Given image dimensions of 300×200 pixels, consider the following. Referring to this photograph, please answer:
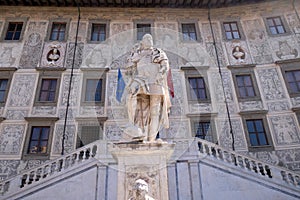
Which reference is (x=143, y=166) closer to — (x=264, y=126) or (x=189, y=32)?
(x=264, y=126)

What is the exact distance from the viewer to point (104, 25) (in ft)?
50.0

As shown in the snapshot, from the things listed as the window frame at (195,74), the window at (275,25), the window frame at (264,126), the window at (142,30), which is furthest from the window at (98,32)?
the window at (275,25)

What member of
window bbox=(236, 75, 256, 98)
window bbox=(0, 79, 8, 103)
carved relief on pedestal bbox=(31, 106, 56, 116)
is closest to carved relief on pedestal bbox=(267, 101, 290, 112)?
window bbox=(236, 75, 256, 98)

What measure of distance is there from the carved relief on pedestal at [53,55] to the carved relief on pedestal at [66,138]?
3.56 m

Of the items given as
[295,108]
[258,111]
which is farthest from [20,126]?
[295,108]

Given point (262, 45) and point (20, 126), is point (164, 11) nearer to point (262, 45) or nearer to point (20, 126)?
point (262, 45)

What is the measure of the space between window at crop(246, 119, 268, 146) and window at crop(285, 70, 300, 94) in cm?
245

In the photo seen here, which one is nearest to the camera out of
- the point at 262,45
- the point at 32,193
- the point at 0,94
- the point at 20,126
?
the point at 32,193

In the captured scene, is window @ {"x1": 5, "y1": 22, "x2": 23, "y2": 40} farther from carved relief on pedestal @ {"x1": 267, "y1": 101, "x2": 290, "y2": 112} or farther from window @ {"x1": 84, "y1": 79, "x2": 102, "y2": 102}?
carved relief on pedestal @ {"x1": 267, "y1": 101, "x2": 290, "y2": 112}

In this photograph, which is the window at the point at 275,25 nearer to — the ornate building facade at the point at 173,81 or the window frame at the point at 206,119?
the ornate building facade at the point at 173,81

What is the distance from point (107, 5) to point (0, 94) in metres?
7.83

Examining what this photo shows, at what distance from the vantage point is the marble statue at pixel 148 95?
449cm

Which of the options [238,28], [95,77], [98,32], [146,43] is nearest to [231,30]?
[238,28]

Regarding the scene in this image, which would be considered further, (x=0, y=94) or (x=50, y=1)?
(x=50, y=1)
